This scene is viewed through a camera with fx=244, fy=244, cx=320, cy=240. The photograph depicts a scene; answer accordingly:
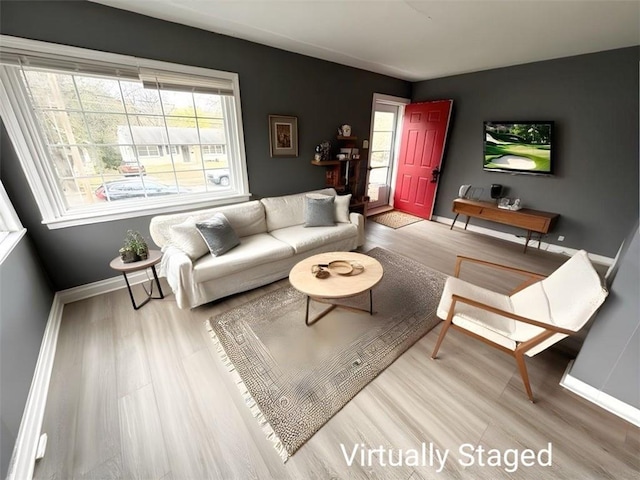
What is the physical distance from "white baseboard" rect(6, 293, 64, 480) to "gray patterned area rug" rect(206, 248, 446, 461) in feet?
3.12

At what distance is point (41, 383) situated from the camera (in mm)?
1530

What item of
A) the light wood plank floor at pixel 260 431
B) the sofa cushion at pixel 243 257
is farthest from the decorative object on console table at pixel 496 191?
the sofa cushion at pixel 243 257

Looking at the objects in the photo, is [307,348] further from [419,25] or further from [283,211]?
[419,25]

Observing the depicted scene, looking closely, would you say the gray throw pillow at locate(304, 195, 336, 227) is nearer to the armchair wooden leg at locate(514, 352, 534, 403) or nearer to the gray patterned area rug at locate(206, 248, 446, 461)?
the gray patterned area rug at locate(206, 248, 446, 461)

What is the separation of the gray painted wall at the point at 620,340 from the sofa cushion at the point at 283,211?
275 cm

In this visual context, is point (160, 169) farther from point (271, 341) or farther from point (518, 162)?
Result: point (518, 162)

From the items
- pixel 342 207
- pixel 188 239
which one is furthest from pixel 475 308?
pixel 188 239

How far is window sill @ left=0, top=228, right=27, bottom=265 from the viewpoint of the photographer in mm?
1579

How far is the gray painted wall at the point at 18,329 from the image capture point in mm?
1169

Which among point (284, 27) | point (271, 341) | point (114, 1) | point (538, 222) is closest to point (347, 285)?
point (271, 341)

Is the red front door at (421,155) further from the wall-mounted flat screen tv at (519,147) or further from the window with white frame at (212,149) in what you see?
the window with white frame at (212,149)

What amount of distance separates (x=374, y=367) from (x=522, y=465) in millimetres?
838

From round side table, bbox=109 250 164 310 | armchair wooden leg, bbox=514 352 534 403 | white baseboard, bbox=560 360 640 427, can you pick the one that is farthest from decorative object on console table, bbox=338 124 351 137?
white baseboard, bbox=560 360 640 427

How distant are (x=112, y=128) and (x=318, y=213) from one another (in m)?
2.23
